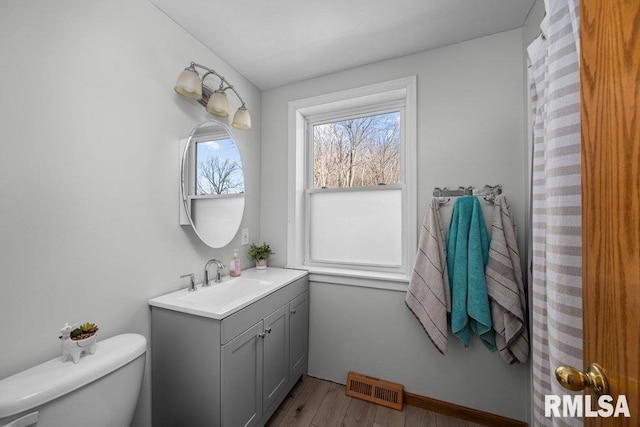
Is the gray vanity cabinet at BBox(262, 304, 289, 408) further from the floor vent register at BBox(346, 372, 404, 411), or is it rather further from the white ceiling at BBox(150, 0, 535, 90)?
the white ceiling at BBox(150, 0, 535, 90)

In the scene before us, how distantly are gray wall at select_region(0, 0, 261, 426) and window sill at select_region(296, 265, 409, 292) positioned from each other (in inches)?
36.4

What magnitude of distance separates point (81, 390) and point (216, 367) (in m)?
0.45

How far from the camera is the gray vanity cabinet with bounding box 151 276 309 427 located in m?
1.14

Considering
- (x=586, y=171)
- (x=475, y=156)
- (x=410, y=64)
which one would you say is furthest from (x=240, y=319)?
(x=410, y=64)

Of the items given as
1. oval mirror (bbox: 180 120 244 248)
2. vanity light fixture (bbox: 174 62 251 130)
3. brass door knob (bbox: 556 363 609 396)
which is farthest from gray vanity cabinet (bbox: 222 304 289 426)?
vanity light fixture (bbox: 174 62 251 130)

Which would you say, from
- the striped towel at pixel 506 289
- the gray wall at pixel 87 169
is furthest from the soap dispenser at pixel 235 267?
the striped towel at pixel 506 289

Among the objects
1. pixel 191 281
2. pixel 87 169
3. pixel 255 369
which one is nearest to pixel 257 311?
pixel 255 369

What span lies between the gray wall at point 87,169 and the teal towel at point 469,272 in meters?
1.62

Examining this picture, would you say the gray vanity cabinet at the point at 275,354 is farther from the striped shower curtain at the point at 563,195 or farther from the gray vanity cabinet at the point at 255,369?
the striped shower curtain at the point at 563,195

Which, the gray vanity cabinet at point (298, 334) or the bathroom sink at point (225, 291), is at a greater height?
the bathroom sink at point (225, 291)

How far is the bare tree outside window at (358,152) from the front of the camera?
197 centimetres

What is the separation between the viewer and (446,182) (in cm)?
164

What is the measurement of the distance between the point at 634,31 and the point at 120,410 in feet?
5.75

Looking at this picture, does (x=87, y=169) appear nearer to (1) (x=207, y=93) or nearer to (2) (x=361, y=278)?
(1) (x=207, y=93)
